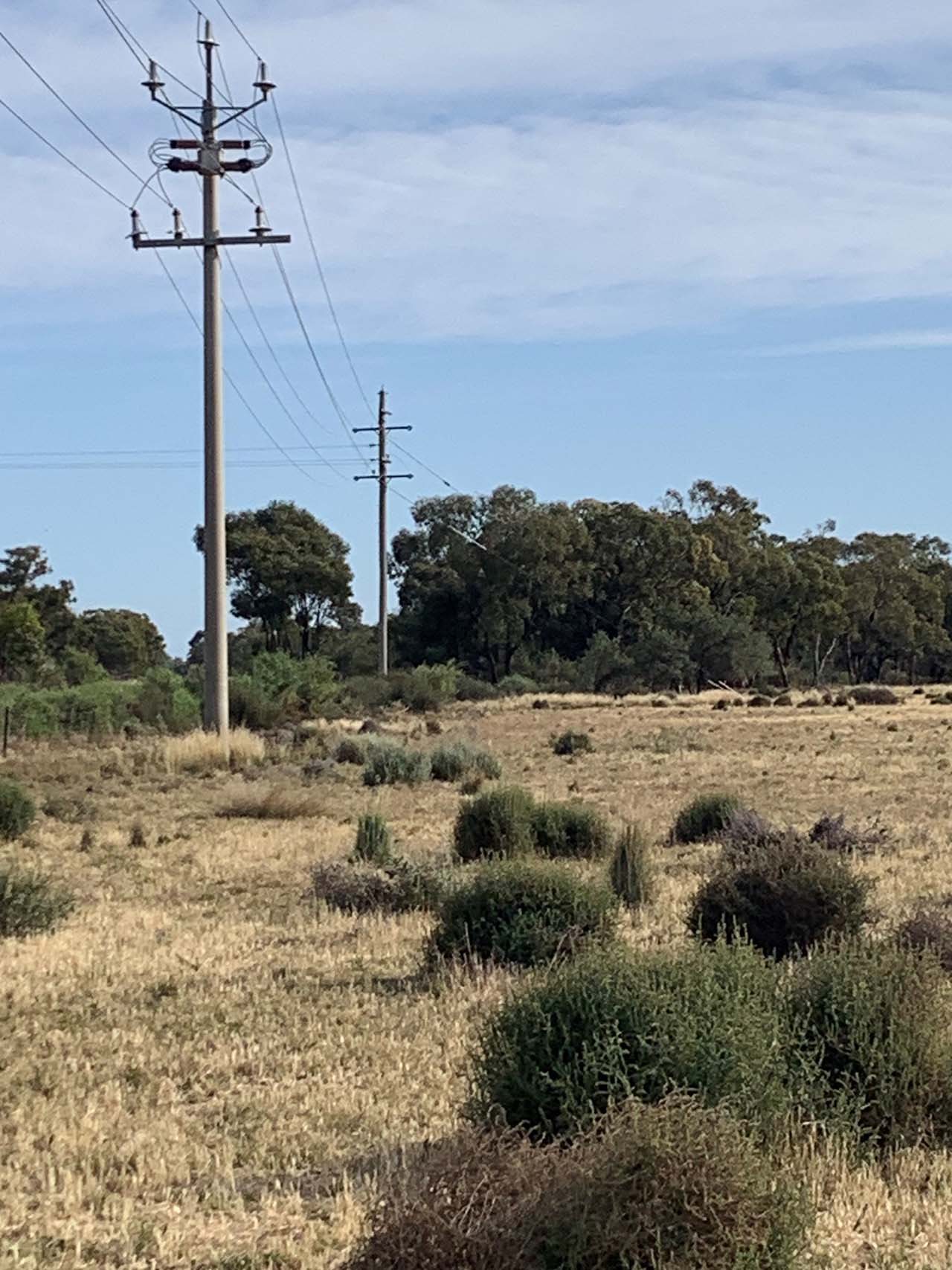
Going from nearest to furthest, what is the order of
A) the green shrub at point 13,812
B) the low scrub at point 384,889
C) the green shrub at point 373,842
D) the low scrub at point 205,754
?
the low scrub at point 384,889
the green shrub at point 373,842
the green shrub at point 13,812
the low scrub at point 205,754

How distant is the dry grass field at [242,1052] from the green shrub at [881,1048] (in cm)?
31

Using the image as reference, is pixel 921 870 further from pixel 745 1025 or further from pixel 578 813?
pixel 745 1025

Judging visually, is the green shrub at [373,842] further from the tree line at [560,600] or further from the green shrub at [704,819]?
the tree line at [560,600]

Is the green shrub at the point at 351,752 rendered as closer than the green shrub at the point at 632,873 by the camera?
No

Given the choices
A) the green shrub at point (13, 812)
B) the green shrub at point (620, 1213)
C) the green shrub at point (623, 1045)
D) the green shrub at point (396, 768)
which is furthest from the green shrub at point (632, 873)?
the green shrub at point (396, 768)

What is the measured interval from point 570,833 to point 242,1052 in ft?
32.6

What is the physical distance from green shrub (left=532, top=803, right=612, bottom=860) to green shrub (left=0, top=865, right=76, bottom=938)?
19.9 feet

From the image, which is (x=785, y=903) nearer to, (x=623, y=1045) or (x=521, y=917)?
(x=521, y=917)

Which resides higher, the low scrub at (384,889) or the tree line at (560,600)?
the tree line at (560,600)

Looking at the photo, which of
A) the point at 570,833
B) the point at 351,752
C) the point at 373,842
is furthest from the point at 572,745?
A: the point at 373,842

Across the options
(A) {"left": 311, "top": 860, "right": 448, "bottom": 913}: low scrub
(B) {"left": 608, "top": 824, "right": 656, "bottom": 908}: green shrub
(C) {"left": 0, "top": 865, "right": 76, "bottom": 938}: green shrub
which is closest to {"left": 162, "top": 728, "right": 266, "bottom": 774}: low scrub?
(A) {"left": 311, "top": 860, "right": 448, "bottom": 913}: low scrub

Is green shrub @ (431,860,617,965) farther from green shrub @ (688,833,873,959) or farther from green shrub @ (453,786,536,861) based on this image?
green shrub @ (453,786,536,861)

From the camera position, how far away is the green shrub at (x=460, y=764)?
31484mm

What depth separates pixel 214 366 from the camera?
32594mm
